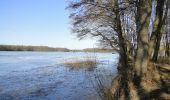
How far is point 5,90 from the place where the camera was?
640 inches

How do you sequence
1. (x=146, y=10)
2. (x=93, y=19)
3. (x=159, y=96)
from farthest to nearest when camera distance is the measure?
(x=93, y=19) < (x=146, y=10) < (x=159, y=96)

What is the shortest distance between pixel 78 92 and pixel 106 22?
238 inches

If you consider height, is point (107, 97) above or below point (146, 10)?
below

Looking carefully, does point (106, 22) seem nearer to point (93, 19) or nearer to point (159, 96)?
point (93, 19)

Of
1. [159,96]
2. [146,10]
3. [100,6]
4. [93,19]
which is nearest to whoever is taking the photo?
[159,96]

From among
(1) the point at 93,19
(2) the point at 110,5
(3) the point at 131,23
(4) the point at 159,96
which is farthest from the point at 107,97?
(3) the point at 131,23

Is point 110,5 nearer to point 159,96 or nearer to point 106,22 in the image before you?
point 106,22

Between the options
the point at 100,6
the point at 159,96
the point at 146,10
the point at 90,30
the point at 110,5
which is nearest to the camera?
the point at 159,96

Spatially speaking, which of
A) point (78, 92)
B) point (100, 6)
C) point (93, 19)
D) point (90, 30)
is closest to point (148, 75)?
point (78, 92)

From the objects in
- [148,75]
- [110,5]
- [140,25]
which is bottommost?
[148,75]

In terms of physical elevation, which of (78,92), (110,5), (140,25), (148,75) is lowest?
(78,92)

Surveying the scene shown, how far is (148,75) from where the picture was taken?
1223 centimetres

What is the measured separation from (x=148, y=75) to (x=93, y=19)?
24.4ft

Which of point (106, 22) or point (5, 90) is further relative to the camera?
point (106, 22)
